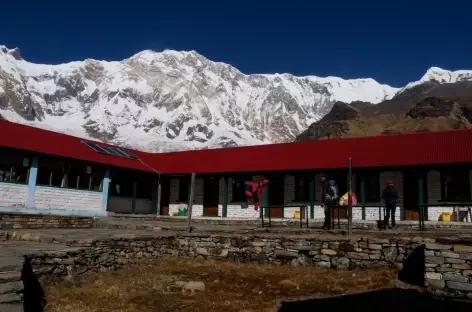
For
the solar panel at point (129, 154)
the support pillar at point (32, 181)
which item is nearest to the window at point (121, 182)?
the solar panel at point (129, 154)

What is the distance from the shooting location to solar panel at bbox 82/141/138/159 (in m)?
26.1

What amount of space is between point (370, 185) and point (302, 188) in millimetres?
3511

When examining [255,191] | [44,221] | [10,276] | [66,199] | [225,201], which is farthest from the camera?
[225,201]

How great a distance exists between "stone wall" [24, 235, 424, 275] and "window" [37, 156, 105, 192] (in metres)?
11.9

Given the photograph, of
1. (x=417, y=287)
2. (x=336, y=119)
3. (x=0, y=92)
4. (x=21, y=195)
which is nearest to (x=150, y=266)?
(x=417, y=287)

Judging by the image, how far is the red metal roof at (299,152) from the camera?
68.8ft

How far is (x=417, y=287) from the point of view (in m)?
8.64

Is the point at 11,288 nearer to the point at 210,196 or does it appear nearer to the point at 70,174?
the point at 70,174

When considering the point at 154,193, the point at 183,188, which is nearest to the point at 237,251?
the point at 183,188

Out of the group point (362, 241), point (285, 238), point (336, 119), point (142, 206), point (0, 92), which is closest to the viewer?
point (362, 241)

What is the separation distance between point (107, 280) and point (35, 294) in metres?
1.90

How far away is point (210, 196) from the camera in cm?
2625

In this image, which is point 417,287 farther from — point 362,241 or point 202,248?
point 202,248

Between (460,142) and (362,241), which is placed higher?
(460,142)
